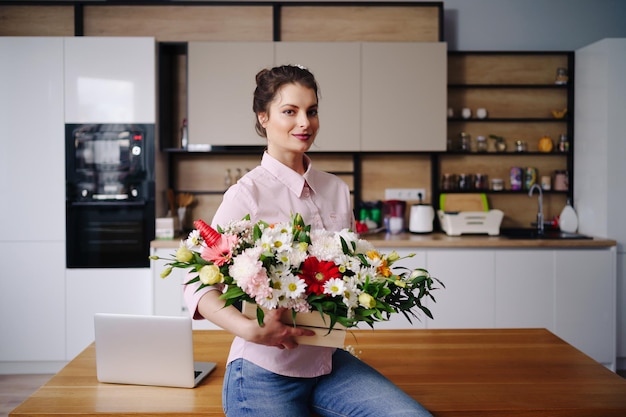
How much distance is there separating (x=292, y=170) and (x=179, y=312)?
243 centimetres

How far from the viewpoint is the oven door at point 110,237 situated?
4.00 meters

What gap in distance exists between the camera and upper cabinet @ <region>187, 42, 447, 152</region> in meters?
4.11

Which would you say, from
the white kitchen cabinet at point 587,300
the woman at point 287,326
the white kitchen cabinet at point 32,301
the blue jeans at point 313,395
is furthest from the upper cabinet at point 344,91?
the blue jeans at point 313,395

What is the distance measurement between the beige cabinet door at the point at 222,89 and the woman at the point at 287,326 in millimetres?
2375

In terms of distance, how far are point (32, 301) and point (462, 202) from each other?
123 inches

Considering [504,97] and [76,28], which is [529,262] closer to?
[504,97]

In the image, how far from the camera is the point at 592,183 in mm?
4191

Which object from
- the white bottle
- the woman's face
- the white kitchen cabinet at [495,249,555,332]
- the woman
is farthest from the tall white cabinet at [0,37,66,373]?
the white bottle

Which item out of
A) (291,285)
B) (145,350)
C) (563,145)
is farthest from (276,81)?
(563,145)

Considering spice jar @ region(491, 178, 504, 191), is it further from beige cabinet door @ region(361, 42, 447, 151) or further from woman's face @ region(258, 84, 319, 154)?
woman's face @ region(258, 84, 319, 154)


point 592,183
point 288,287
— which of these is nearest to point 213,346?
point 288,287

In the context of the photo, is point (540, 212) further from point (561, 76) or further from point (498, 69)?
point (498, 69)

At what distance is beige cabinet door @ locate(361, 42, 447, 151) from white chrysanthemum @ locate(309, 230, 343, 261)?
2.87 m

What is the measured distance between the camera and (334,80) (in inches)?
163
